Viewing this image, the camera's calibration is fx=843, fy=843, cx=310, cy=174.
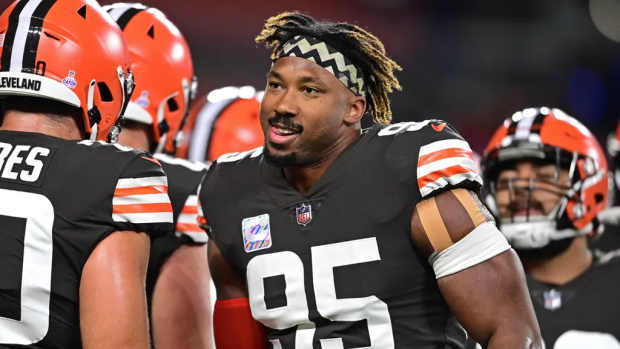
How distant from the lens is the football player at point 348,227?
1.86 metres

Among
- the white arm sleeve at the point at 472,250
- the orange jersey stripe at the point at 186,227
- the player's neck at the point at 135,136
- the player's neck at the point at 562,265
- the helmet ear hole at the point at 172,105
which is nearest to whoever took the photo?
the white arm sleeve at the point at 472,250

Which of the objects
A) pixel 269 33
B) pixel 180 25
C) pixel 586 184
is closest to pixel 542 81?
pixel 180 25

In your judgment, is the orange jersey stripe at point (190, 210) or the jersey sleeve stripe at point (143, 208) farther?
the orange jersey stripe at point (190, 210)

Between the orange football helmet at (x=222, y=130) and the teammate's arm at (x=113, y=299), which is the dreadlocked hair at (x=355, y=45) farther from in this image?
the orange football helmet at (x=222, y=130)

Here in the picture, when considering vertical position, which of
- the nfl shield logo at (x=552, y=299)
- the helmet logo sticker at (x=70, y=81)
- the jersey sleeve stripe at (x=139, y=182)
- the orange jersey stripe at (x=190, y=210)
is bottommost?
the nfl shield logo at (x=552, y=299)

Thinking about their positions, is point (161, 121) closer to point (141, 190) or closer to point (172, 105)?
point (172, 105)

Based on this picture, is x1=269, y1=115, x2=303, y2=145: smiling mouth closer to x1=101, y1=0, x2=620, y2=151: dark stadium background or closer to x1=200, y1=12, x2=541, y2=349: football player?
x1=200, y1=12, x2=541, y2=349: football player

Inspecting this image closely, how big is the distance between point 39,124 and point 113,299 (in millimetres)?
419

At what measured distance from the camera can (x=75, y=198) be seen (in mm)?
1636

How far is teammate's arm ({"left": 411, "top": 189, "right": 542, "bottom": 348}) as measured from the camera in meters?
1.83

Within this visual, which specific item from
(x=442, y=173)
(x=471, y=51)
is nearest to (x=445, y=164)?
(x=442, y=173)

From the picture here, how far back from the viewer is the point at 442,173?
1.87 metres

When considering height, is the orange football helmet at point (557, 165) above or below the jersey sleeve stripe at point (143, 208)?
below

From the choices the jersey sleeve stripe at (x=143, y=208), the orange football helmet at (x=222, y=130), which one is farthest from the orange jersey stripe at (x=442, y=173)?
the orange football helmet at (x=222, y=130)
